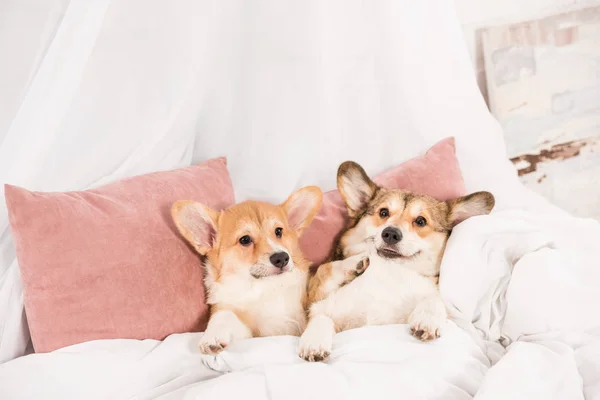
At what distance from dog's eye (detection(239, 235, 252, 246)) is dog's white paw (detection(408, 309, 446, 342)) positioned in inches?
18.9

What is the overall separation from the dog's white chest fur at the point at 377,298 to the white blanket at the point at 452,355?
0.09 meters

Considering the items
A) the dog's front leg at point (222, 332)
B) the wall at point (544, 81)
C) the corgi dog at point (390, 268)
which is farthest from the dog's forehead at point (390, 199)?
the wall at point (544, 81)

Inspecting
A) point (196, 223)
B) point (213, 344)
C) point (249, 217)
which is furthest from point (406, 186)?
point (213, 344)

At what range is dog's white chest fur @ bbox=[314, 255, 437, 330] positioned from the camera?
1400 mm

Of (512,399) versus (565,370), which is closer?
(512,399)

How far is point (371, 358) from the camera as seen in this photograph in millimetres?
1200

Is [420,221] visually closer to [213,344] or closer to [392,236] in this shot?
[392,236]

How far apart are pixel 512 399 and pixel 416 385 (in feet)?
0.63

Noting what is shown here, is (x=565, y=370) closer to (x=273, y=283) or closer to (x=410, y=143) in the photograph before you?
(x=273, y=283)

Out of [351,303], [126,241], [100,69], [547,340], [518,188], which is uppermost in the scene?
[100,69]

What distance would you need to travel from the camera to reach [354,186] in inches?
64.9

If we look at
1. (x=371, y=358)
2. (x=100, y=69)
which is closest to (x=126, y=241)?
(x=100, y=69)

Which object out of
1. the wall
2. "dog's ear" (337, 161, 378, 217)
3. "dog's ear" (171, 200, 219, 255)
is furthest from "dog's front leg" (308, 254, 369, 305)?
the wall

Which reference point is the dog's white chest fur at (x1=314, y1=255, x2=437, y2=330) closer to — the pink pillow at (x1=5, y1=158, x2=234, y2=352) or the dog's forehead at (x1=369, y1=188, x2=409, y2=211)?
the dog's forehead at (x1=369, y1=188, x2=409, y2=211)
